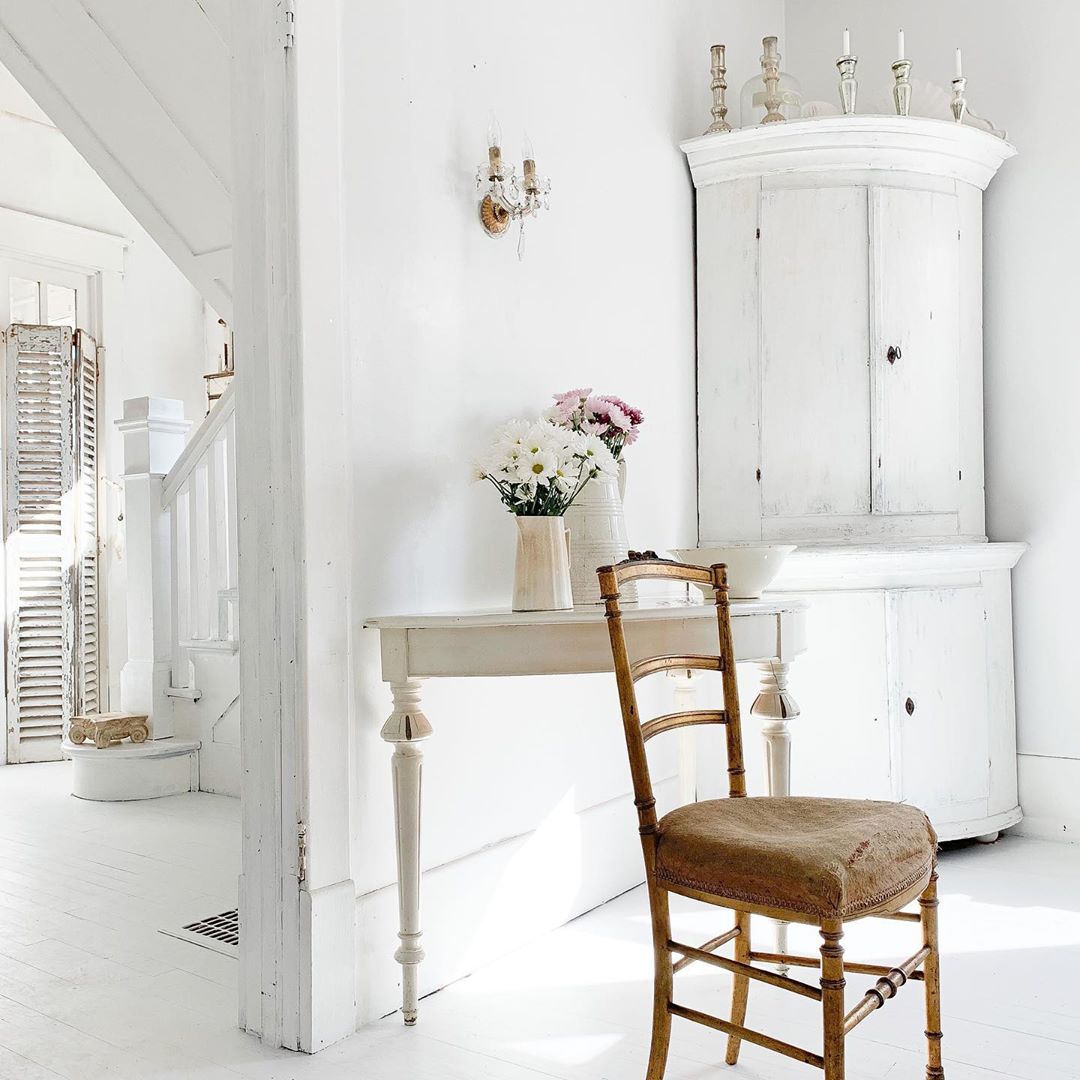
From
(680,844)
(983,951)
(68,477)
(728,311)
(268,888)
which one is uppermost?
(728,311)

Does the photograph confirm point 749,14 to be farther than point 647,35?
Yes

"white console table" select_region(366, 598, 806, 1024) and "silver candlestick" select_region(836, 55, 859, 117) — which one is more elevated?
"silver candlestick" select_region(836, 55, 859, 117)

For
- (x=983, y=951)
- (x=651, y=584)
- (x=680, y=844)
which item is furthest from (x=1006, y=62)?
(x=680, y=844)

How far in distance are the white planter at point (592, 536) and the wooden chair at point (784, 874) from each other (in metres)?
0.53

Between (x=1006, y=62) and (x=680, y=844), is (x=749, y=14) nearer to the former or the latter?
(x=1006, y=62)

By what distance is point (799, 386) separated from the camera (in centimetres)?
357

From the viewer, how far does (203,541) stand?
4723mm

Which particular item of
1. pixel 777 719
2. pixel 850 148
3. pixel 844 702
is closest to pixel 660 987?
pixel 777 719

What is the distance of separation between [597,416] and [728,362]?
3.82 ft

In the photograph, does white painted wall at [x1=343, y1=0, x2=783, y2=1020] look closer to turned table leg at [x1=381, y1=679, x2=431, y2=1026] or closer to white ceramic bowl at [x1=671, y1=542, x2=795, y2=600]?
turned table leg at [x1=381, y1=679, x2=431, y2=1026]

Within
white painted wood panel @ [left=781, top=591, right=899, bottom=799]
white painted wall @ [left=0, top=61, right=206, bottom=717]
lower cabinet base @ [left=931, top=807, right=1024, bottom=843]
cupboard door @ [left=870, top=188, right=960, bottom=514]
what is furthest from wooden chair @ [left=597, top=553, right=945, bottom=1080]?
white painted wall @ [left=0, top=61, right=206, bottom=717]

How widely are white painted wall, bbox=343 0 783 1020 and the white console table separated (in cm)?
12

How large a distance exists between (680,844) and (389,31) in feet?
5.95

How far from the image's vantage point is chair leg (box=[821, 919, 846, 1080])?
157cm
